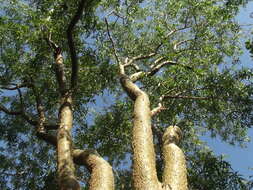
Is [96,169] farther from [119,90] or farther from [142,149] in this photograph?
[119,90]

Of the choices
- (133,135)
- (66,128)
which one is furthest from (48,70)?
(133,135)

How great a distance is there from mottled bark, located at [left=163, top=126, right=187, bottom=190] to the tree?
20 mm

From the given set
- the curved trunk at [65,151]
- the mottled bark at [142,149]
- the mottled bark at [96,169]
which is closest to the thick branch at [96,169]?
the mottled bark at [96,169]

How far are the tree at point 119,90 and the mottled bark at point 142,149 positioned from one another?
0.02 m

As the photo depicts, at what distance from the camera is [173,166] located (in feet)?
18.9

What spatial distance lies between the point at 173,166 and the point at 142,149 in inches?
25.2

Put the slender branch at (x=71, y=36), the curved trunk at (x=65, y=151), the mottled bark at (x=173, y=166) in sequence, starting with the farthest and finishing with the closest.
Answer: the slender branch at (x=71, y=36) → the mottled bark at (x=173, y=166) → the curved trunk at (x=65, y=151)

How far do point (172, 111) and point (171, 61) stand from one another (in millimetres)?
1741

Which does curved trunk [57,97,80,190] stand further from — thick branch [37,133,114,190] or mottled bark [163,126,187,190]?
mottled bark [163,126,187,190]

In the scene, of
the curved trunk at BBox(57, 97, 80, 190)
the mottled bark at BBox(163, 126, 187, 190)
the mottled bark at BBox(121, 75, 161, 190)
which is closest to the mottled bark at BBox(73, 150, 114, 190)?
the curved trunk at BBox(57, 97, 80, 190)

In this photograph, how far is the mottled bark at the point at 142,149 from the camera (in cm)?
529

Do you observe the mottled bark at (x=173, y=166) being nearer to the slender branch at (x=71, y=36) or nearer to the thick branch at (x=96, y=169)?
the thick branch at (x=96, y=169)

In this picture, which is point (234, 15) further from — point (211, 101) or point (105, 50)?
point (105, 50)

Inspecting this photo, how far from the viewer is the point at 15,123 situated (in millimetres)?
12352
